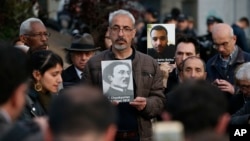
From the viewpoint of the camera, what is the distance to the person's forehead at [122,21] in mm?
9531

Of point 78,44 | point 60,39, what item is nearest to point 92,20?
point 60,39

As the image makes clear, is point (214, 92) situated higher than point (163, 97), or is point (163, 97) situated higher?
point (214, 92)

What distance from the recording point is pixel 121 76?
904 cm

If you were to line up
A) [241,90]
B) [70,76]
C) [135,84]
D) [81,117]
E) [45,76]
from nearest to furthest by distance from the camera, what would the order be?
[81,117] < [45,76] < [135,84] < [241,90] < [70,76]

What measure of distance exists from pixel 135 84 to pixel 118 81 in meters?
0.23

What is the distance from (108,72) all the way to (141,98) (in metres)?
0.39

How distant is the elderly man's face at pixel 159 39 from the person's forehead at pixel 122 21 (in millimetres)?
1872

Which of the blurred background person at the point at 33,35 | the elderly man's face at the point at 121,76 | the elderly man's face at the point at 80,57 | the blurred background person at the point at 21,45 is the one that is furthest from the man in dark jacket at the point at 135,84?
the blurred background person at the point at 33,35

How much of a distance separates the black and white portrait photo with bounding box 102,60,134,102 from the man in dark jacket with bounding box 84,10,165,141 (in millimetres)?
91

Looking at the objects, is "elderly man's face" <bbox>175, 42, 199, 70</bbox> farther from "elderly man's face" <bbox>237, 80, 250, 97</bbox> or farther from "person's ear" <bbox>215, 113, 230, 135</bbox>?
"person's ear" <bbox>215, 113, 230, 135</bbox>

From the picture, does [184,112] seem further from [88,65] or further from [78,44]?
[78,44]

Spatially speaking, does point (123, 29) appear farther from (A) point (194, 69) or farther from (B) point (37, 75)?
(B) point (37, 75)

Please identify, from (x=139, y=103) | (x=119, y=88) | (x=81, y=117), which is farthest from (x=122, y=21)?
(x=81, y=117)

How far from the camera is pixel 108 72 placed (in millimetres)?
9109
